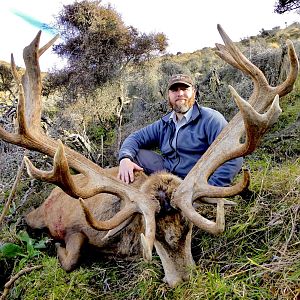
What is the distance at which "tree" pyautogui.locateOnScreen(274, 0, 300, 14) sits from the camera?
34.3 ft

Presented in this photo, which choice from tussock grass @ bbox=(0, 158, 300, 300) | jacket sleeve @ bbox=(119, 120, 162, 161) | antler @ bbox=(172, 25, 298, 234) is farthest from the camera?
jacket sleeve @ bbox=(119, 120, 162, 161)

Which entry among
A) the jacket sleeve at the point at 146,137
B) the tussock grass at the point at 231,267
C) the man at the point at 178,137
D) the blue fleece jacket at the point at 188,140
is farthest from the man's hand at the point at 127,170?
the tussock grass at the point at 231,267

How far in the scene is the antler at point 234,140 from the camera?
266cm

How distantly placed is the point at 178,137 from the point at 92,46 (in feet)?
23.9

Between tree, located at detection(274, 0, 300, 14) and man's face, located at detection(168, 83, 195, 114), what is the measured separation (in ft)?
24.3

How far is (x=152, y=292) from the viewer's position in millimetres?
3037

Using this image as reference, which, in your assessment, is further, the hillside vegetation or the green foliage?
the green foliage

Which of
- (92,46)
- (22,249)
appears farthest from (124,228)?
(92,46)

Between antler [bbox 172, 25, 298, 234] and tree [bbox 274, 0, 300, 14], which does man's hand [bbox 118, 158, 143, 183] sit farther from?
tree [bbox 274, 0, 300, 14]

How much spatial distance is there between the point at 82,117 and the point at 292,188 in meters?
6.78

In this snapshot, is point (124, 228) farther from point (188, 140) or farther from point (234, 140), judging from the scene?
point (188, 140)

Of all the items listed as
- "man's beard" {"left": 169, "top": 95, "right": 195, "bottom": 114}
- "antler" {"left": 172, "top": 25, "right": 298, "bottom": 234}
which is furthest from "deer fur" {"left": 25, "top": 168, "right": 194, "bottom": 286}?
"man's beard" {"left": 169, "top": 95, "right": 195, "bottom": 114}

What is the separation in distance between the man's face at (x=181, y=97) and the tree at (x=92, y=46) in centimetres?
611

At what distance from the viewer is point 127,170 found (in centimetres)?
376
